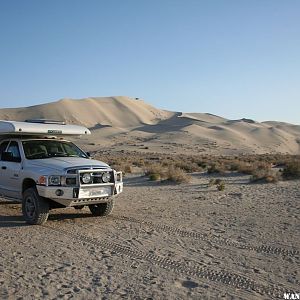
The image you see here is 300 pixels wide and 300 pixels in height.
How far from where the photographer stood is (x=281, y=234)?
8.96 meters

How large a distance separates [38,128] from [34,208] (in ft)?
6.87

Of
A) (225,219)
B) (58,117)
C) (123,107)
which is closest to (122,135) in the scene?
(58,117)

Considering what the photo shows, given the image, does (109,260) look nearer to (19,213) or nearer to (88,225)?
(88,225)

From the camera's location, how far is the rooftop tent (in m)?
10.4

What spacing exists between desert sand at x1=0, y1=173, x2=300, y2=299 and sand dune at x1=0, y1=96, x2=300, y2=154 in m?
60.1

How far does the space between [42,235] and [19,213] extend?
9.56 ft

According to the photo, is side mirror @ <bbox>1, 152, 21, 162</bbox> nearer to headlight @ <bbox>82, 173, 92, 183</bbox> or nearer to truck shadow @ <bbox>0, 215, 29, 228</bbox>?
truck shadow @ <bbox>0, 215, 29, 228</bbox>

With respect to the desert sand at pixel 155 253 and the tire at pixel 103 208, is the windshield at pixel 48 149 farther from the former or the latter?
the desert sand at pixel 155 253

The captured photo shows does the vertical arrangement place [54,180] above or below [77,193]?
above

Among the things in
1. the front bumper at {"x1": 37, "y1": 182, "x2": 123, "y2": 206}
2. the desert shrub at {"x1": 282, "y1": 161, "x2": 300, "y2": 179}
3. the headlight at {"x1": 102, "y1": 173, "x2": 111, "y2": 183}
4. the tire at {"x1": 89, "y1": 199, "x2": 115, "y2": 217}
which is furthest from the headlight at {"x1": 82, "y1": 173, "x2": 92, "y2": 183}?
the desert shrub at {"x1": 282, "y1": 161, "x2": 300, "y2": 179}

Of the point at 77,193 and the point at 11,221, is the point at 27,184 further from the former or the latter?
the point at 77,193

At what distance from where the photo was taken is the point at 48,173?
9398 millimetres

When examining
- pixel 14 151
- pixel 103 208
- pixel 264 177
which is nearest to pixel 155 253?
pixel 103 208

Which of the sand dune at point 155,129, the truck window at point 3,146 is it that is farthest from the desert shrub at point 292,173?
the sand dune at point 155,129
